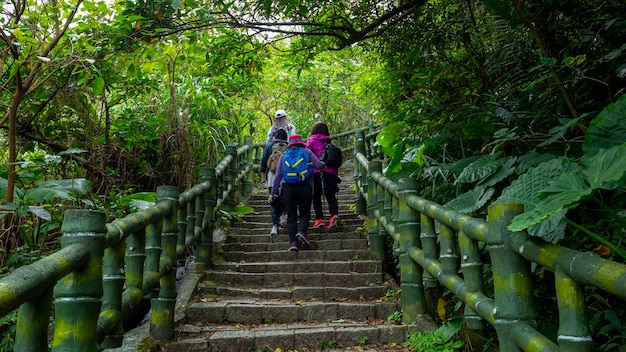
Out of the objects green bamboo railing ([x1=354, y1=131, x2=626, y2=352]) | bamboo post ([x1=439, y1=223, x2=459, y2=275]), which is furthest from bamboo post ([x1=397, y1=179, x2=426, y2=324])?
bamboo post ([x1=439, y1=223, x2=459, y2=275])

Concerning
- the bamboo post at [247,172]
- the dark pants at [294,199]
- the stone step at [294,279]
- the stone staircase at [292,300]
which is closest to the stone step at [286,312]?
the stone staircase at [292,300]

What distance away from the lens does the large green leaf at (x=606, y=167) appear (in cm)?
175

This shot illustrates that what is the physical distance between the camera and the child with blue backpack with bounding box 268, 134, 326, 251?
5929mm

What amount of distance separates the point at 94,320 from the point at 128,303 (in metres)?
0.64

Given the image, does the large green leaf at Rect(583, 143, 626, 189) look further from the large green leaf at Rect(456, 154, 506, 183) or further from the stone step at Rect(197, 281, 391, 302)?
the stone step at Rect(197, 281, 391, 302)

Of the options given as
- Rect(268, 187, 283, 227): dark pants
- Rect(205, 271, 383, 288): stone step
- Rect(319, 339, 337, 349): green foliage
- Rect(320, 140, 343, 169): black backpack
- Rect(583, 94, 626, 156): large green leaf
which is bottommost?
Rect(319, 339, 337, 349): green foliage

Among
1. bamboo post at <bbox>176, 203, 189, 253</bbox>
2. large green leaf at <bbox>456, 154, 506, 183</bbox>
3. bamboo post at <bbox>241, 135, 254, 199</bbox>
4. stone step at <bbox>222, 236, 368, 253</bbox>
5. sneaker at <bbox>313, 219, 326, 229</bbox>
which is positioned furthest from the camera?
bamboo post at <bbox>241, 135, 254, 199</bbox>

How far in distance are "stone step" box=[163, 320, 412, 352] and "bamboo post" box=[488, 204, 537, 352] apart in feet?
6.40

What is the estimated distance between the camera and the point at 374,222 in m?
5.94

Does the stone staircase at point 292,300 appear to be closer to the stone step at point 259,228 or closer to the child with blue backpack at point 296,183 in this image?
the stone step at point 259,228

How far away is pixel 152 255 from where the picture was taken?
352cm

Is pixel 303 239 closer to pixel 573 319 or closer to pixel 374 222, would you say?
pixel 374 222

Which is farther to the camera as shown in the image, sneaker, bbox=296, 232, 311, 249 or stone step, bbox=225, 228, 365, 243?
stone step, bbox=225, 228, 365, 243

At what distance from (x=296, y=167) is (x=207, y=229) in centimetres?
119
